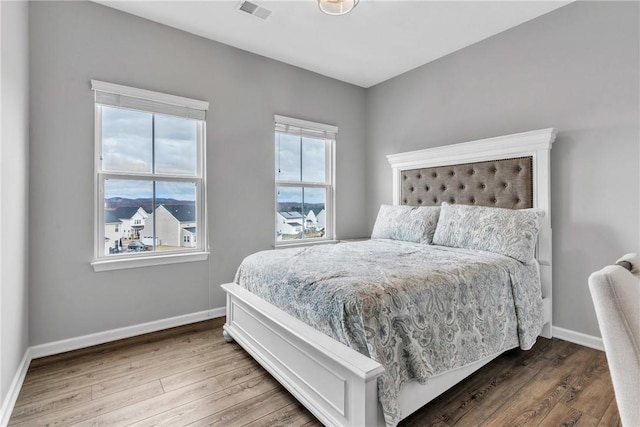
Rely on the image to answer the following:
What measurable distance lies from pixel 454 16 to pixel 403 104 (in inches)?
47.0

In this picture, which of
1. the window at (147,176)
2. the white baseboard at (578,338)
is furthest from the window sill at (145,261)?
the white baseboard at (578,338)

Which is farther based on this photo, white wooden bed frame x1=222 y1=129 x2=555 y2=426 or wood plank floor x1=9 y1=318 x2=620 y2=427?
wood plank floor x1=9 y1=318 x2=620 y2=427

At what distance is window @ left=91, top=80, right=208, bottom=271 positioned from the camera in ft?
8.28

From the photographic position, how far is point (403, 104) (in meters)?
3.75

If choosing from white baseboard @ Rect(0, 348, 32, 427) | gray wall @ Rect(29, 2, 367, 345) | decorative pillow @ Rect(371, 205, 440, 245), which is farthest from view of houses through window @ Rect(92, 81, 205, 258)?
decorative pillow @ Rect(371, 205, 440, 245)

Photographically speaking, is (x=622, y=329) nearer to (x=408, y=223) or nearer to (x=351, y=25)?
(x=408, y=223)

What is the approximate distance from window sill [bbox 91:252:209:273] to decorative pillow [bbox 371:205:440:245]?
177 centimetres

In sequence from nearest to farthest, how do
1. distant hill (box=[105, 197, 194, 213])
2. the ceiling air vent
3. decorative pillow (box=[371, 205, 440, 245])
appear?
the ceiling air vent, distant hill (box=[105, 197, 194, 213]), decorative pillow (box=[371, 205, 440, 245])

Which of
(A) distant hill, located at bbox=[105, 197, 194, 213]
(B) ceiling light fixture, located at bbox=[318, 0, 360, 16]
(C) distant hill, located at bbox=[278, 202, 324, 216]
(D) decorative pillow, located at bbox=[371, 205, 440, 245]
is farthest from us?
(C) distant hill, located at bbox=[278, 202, 324, 216]

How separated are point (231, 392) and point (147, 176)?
6.16ft

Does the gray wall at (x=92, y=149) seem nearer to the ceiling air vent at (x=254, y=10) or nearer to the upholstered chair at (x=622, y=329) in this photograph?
the ceiling air vent at (x=254, y=10)

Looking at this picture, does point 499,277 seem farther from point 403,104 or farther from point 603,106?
point 403,104

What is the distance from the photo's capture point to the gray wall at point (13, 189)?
1636 mm

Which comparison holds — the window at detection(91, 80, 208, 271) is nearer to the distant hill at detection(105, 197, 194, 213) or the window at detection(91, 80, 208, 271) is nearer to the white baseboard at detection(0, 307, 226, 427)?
the distant hill at detection(105, 197, 194, 213)
